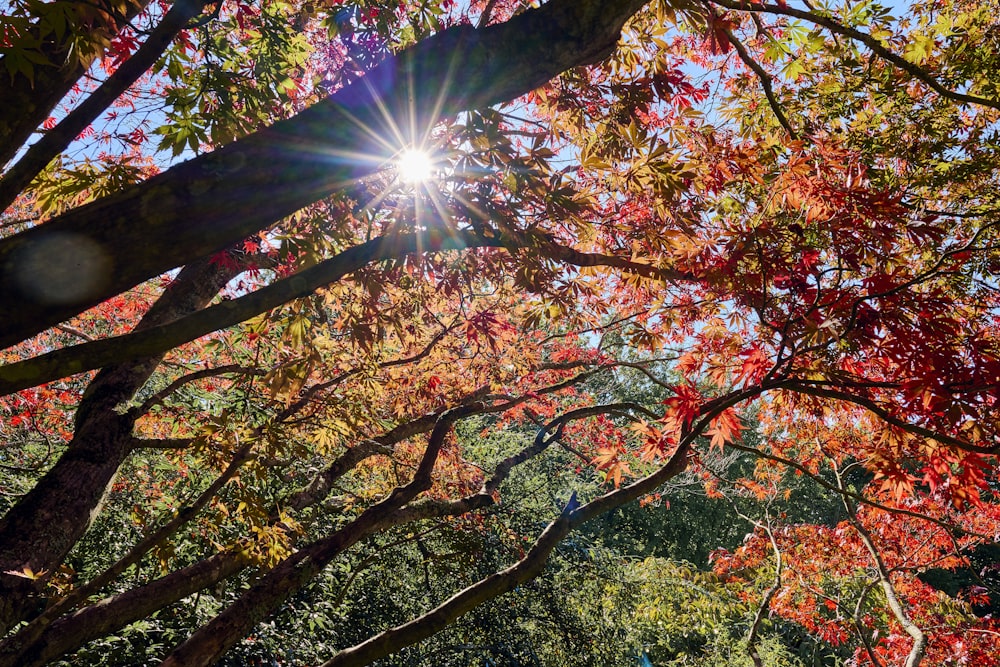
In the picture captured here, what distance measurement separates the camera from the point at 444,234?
1.95 metres

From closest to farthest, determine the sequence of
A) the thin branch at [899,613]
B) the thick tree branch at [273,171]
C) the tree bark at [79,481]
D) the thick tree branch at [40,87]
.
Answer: the thick tree branch at [273,171], the thick tree branch at [40,87], the tree bark at [79,481], the thin branch at [899,613]

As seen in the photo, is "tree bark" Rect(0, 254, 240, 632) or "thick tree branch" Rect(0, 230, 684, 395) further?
"tree bark" Rect(0, 254, 240, 632)

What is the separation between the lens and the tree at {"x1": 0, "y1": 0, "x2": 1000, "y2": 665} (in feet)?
4.60

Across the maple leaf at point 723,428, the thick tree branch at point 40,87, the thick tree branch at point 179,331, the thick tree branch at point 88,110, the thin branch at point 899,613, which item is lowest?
the thin branch at point 899,613

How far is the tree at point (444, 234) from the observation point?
1402 mm

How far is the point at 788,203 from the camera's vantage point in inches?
115

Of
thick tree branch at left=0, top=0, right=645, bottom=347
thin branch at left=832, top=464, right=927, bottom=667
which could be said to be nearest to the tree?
thick tree branch at left=0, top=0, right=645, bottom=347

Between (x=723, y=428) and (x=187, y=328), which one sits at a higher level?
(x=723, y=428)

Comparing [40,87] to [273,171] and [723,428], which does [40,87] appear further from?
[723,428]

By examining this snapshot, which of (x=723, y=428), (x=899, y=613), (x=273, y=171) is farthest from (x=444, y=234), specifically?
(x=899, y=613)

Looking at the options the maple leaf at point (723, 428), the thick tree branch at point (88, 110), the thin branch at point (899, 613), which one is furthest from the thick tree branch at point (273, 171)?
the thin branch at point (899, 613)

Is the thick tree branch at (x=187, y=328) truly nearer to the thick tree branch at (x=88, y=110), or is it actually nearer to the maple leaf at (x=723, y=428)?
the thick tree branch at (x=88, y=110)

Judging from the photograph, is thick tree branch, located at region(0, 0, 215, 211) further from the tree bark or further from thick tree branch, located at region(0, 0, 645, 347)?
the tree bark

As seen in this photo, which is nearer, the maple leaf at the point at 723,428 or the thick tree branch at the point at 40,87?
the thick tree branch at the point at 40,87
